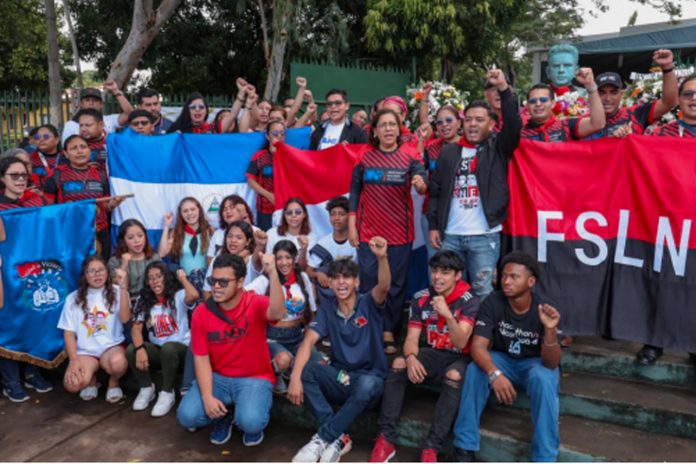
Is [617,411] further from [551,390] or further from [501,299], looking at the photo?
[501,299]

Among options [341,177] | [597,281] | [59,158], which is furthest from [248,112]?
[597,281]

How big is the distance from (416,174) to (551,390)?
1900 mm

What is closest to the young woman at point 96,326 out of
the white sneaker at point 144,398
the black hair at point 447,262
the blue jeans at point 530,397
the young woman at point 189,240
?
the white sneaker at point 144,398

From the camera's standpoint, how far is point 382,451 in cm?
406

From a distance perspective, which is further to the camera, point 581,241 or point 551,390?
point 581,241

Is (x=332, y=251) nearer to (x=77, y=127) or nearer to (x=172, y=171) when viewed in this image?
(x=172, y=171)

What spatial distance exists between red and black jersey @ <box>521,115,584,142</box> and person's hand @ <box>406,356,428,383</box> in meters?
2.03

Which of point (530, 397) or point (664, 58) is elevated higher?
point (664, 58)

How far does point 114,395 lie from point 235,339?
155 centimetres

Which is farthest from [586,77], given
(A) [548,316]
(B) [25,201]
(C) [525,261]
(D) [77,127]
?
(D) [77,127]

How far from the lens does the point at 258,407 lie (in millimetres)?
4312

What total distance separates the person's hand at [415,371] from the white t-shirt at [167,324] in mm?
1991

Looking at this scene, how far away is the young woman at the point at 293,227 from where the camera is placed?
5496 mm

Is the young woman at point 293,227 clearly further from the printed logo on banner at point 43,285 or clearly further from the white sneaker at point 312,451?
the printed logo on banner at point 43,285
